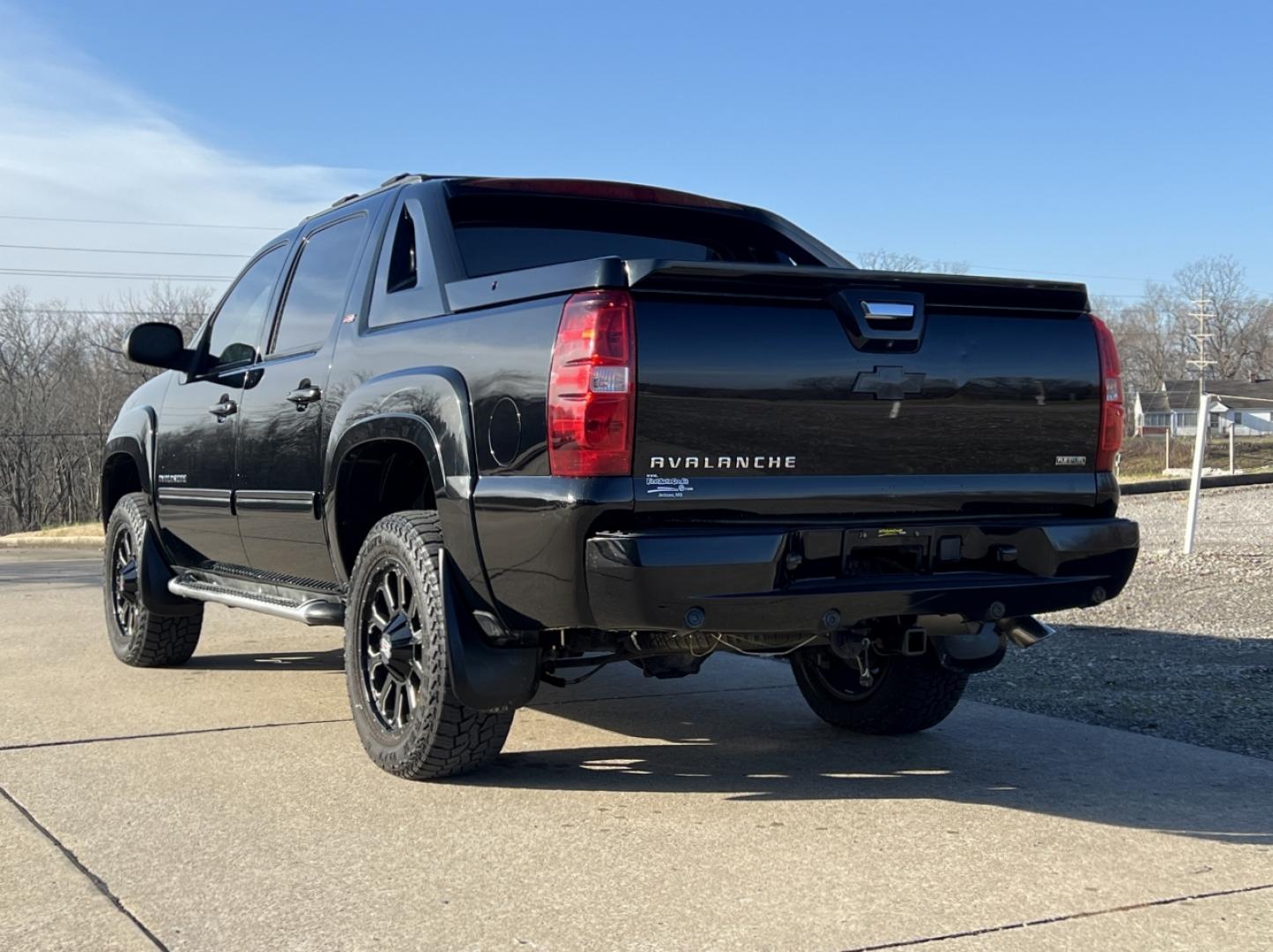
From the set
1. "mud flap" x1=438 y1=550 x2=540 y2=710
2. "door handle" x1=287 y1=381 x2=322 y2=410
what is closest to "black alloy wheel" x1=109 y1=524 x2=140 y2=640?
"door handle" x1=287 y1=381 x2=322 y2=410

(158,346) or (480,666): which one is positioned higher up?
(158,346)

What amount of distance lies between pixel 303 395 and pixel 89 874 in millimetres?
2249

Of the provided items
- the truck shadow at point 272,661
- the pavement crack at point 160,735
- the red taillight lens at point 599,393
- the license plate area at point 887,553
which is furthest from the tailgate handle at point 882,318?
the truck shadow at point 272,661

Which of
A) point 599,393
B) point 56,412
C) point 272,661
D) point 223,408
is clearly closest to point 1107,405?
point 599,393

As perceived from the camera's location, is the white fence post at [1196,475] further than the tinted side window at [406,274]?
Yes

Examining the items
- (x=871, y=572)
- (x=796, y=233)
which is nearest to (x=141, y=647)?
(x=796, y=233)

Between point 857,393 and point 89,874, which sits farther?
point 857,393

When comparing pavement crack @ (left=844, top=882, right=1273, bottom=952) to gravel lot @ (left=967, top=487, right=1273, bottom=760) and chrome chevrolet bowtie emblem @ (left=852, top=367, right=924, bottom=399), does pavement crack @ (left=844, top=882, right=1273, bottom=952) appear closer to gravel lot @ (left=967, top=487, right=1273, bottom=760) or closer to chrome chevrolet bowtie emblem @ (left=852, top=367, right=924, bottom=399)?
chrome chevrolet bowtie emblem @ (left=852, top=367, right=924, bottom=399)

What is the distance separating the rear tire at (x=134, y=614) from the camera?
708cm

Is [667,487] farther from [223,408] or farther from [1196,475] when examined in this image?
[1196,475]

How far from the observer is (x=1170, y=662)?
7047mm

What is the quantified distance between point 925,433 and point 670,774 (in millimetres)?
1532

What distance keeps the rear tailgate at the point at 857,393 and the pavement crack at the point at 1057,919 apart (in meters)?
1.31

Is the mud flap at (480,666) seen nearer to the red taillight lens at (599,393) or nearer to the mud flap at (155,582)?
the red taillight lens at (599,393)
